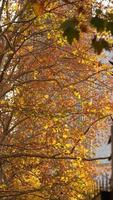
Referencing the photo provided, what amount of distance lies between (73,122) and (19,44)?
5948 mm

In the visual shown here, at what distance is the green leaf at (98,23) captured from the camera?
4531 millimetres

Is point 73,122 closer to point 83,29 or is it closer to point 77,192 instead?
point 77,192

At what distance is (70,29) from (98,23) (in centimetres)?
25

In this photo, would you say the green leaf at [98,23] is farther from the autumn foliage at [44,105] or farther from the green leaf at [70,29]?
the autumn foliage at [44,105]

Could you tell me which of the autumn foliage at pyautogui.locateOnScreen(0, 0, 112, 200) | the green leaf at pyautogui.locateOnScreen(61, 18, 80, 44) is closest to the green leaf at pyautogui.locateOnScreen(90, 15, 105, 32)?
the green leaf at pyautogui.locateOnScreen(61, 18, 80, 44)

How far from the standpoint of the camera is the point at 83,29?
18.3 ft

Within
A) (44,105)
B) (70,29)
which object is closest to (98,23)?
(70,29)

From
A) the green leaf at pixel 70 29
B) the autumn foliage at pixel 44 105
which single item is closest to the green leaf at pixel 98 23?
the green leaf at pixel 70 29

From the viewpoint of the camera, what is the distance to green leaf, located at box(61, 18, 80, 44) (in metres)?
4.50

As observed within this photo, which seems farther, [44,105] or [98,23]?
[44,105]

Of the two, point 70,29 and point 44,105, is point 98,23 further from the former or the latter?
point 44,105

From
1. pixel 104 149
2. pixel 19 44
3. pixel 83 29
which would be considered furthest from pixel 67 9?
pixel 104 149

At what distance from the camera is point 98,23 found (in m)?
4.57

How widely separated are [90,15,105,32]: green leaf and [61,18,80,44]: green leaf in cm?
15
